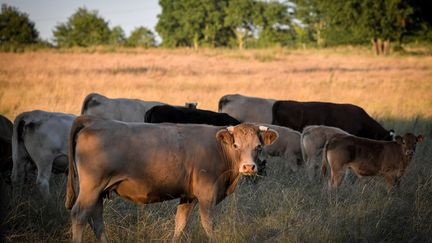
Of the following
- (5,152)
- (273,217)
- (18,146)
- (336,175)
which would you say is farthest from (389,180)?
(5,152)

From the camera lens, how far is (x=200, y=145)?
23.4 ft

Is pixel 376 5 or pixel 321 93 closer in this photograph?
pixel 321 93

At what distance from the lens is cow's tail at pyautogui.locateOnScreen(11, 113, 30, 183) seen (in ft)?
29.5

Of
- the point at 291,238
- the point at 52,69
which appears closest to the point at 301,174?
the point at 291,238

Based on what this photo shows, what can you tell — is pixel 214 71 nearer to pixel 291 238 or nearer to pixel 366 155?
pixel 366 155

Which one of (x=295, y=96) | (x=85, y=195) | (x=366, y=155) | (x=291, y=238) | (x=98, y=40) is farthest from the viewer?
(x=98, y=40)

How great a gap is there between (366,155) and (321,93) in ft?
41.1

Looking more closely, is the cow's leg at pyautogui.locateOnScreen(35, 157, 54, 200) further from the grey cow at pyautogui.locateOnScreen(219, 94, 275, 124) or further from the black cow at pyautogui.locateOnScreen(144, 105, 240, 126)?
the grey cow at pyautogui.locateOnScreen(219, 94, 275, 124)

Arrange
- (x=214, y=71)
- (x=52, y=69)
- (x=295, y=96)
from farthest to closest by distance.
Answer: (x=214, y=71) < (x=52, y=69) < (x=295, y=96)

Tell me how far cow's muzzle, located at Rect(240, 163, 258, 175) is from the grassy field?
80cm

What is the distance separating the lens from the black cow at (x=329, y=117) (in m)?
14.1

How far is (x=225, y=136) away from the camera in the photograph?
7.05 metres

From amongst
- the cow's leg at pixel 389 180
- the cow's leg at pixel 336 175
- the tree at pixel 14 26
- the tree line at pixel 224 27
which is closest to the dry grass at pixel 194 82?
the cow's leg at pixel 389 180

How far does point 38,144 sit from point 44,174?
45 cm
